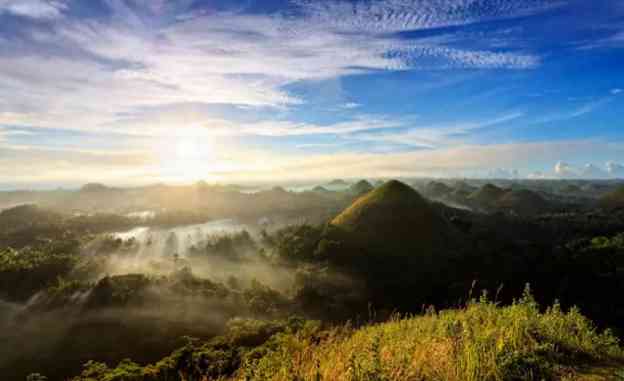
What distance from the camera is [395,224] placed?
6347 cm

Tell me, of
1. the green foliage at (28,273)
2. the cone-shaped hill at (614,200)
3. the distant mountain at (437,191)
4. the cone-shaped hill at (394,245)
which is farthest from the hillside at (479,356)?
the distant mountain at (437,191)

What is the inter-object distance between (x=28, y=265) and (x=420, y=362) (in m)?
53.0

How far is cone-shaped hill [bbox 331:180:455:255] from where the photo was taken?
58.5 meters

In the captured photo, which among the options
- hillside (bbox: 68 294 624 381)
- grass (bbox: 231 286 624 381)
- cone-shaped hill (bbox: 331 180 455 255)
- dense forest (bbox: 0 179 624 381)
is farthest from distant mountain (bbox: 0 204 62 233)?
grass (bbox: 231 286 624 381)

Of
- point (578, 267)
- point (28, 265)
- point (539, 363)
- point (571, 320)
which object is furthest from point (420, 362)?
point (28, 265)

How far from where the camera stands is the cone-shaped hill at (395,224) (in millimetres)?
58500

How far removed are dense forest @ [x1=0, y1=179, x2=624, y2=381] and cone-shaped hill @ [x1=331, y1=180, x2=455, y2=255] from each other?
0.34 metres

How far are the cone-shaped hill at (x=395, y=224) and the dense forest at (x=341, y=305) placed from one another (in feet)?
1.13

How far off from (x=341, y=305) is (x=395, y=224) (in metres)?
31.2

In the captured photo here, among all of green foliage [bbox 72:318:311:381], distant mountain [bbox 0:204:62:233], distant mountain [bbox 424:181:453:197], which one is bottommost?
distant mountain [bbox 0:204:62:233]

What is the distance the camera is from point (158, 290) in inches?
1411

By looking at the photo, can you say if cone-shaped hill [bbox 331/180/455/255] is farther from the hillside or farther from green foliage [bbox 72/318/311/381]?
the hillside

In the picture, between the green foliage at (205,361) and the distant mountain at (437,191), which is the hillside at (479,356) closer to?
the green foliage at (205,361)

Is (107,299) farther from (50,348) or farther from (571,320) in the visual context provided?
(571,320)
